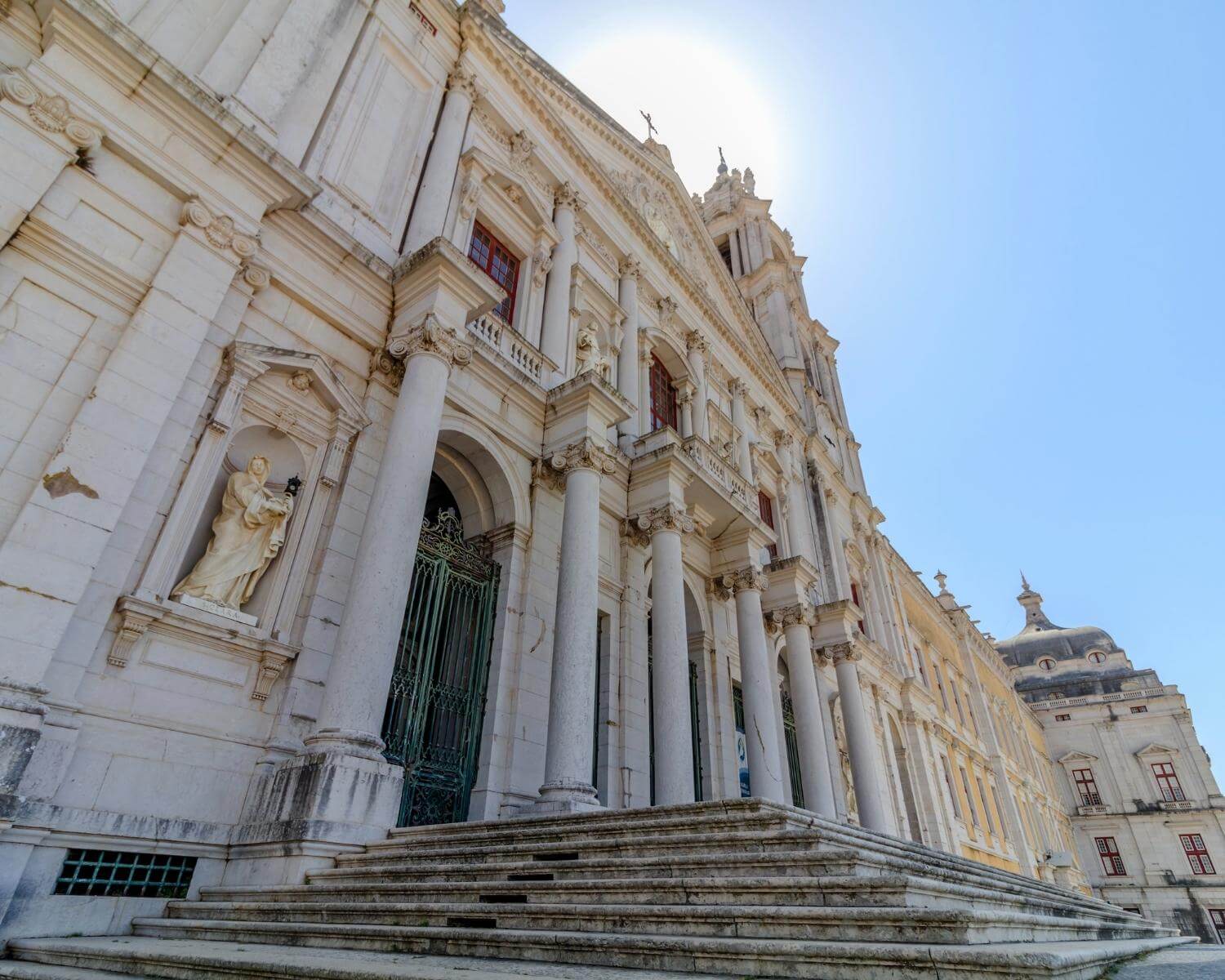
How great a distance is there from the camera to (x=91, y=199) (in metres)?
6.85

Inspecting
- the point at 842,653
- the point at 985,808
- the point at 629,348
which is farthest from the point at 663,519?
the point at 985,808

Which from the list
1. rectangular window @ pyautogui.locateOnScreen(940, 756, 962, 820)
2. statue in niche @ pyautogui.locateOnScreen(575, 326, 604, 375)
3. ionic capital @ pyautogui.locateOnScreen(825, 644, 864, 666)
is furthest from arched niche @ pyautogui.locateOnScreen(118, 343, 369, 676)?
rectangular window @ pyautogui.locateOnScreen(940, 756, 962, 820)

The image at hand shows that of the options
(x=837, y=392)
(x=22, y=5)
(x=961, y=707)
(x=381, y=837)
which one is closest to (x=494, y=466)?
(x=381, y=837)

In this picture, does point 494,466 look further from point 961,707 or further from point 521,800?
point 961,707

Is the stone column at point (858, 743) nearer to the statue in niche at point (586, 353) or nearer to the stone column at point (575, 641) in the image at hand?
the statue in niche at point (586, 353)

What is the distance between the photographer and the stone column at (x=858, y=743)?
16250 mm

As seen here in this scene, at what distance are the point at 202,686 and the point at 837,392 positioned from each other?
29502 mm

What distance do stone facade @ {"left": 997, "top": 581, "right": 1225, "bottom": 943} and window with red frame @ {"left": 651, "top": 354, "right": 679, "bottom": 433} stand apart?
48.5m

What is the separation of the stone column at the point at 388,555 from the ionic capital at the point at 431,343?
0.03 ft

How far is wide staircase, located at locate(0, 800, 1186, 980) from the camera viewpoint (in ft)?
9.33

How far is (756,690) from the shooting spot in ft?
42.2

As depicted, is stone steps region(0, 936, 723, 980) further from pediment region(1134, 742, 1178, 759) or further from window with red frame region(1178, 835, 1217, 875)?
pediment region(1134, 742, 1178, 759)

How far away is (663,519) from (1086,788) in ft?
181

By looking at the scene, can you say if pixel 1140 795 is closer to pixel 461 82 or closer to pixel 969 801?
pixel 969 801
